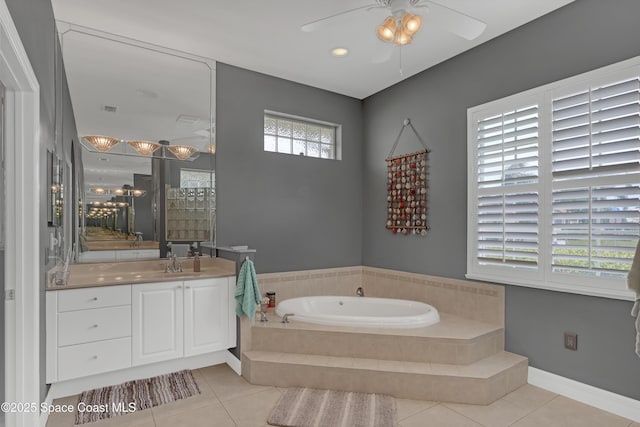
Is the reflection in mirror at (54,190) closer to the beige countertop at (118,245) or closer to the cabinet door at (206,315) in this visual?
the beige countertop at (118,245)

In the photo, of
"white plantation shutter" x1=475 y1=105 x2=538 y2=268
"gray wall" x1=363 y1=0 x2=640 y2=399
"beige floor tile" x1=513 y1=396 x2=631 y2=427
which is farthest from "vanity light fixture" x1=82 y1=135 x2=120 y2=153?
"beige floor tile" x1=513 y1=396 x2=631 y2=427

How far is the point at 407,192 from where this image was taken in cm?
423

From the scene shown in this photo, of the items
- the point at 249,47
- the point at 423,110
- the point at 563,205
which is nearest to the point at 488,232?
the point at 563,205

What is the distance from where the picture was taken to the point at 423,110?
13.5 ft

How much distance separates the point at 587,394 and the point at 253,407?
2.42 m

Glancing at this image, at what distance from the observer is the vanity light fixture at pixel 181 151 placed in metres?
3.70

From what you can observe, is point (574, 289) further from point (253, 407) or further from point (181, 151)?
point (181, 151)

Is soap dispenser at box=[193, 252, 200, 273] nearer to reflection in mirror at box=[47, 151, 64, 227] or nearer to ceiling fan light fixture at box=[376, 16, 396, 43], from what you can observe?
reflection in mirror at box=[47, 151, 64, 227]

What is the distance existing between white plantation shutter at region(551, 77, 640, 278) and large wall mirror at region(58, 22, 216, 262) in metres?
3.08

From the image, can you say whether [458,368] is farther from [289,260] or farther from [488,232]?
[289,260]

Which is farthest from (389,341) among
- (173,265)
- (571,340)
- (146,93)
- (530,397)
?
(146,93)

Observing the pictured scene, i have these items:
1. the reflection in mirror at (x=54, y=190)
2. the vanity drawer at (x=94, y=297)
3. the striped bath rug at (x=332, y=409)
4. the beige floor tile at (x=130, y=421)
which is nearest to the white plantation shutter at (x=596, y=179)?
the striped bath rug at (x=332, y=409)

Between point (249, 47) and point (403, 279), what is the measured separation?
2.90m

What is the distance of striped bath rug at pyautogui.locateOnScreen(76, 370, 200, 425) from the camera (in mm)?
2617
